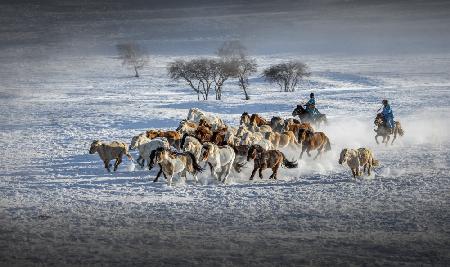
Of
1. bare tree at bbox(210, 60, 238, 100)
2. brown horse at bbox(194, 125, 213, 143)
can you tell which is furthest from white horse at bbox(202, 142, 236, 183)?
bare tree at bbox(210, 60, 238, 100)

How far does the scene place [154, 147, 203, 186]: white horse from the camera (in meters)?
14.7

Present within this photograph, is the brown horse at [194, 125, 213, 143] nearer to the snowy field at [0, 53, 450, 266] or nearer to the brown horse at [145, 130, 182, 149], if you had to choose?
the brown horse at [145, 130, 182, 149]

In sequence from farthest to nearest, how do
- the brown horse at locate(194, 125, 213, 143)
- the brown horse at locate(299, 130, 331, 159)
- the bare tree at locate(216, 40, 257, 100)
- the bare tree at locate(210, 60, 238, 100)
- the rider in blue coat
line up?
the bare tree at locate(216, 40, 257, 100), the bare tree at locate(210, 60, 238, 100), the rider in blue coat, the brown horse at locate(299, 130, 331, 159), the brown horse at locate(194, 125, 213, 143)

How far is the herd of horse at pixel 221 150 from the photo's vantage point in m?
15.1

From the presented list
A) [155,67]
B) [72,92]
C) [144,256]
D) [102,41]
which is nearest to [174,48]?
[102,41]

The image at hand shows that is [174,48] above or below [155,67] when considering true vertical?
above

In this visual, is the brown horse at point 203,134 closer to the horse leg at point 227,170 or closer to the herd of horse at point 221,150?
the herd of horse at point 221,150

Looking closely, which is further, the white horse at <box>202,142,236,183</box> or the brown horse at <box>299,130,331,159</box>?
the brown horse at <box>299,130,331,159</box>

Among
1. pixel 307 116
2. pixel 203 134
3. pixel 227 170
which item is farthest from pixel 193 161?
pixel 307 116

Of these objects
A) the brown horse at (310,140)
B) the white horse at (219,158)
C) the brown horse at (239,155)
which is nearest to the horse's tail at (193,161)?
the white horse at (219,158)

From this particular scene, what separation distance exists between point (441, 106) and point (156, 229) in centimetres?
3018

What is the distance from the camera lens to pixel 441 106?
3644 centimetres

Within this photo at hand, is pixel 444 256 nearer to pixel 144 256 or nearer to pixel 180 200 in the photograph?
pixel 144 256

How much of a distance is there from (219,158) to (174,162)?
135 centimetres
